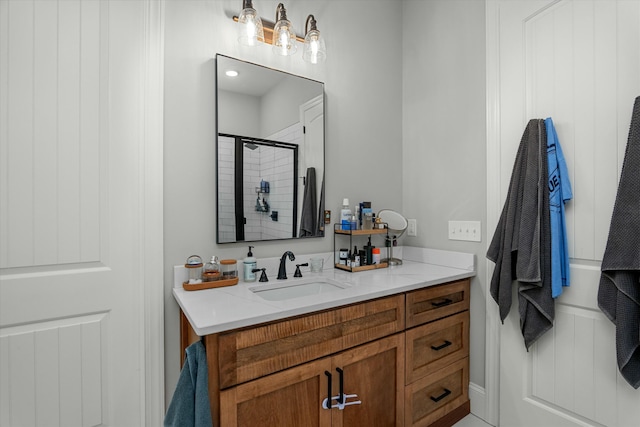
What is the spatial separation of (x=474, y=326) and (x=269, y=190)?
1457 millimetres

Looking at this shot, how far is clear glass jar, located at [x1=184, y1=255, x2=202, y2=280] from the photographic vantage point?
1.46 meters

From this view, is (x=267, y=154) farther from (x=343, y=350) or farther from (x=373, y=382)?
(x=373, y=382)

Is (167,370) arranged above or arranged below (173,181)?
below

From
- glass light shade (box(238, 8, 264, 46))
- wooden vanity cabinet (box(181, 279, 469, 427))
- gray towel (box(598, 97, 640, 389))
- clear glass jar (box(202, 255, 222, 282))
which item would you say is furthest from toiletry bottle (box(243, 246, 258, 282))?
gray towel (box(598, 97, 640, 389))

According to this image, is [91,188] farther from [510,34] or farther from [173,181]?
[510,34]

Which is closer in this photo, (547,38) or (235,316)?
(235,316)

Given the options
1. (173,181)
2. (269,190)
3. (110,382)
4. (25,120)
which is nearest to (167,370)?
(110,382)

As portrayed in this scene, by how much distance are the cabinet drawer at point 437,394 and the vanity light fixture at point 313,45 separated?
1797 mm

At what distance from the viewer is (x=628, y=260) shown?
4.05ft

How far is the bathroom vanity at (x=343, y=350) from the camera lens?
1057 millimetres

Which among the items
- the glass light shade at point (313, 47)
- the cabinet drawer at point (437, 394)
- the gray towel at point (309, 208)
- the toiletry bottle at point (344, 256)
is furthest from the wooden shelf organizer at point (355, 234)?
the glass light shade at point (313, 47)

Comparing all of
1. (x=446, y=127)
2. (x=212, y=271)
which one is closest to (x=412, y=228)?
(x=446, y=127)

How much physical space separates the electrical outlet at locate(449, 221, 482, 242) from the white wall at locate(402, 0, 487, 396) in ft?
0.10

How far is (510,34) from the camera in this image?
173 centimetres
